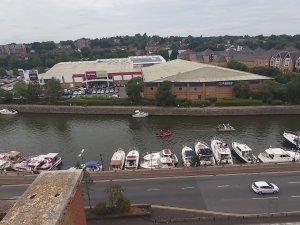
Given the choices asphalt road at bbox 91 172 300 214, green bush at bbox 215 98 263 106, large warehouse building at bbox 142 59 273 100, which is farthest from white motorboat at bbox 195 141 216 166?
large warehouse building at bbox 142 59 273 100

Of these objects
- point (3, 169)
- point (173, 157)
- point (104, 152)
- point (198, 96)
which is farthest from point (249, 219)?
point (198, 96)

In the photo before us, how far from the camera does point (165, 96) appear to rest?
53.5 metres

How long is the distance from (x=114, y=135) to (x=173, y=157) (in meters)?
13.6

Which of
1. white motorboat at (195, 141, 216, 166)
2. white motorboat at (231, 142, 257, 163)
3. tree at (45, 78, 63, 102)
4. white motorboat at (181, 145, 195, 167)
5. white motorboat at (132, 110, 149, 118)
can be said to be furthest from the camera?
tree at (45, 78, 63, 102)

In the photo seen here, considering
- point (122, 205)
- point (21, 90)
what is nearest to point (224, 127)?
point (122, 205)

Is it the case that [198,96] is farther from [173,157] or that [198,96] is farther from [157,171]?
[157,171]

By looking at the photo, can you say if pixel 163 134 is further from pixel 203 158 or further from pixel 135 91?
pixel 135 91

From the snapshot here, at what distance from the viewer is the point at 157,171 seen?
27969mm

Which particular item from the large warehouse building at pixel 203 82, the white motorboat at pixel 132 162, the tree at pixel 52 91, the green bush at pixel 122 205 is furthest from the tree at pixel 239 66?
the green bush at pixel 122 205

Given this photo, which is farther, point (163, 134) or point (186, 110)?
point (186, 110)

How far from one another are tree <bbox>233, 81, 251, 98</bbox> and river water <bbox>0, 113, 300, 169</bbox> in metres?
5.77

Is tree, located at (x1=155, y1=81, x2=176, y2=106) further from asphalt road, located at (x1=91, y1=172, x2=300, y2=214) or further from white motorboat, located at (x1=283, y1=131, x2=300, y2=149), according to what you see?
asphalt road, located at (x1=91, y1=172, x2=300, y2=214)

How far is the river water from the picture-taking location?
39531 mm

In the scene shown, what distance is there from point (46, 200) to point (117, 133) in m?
35.4
